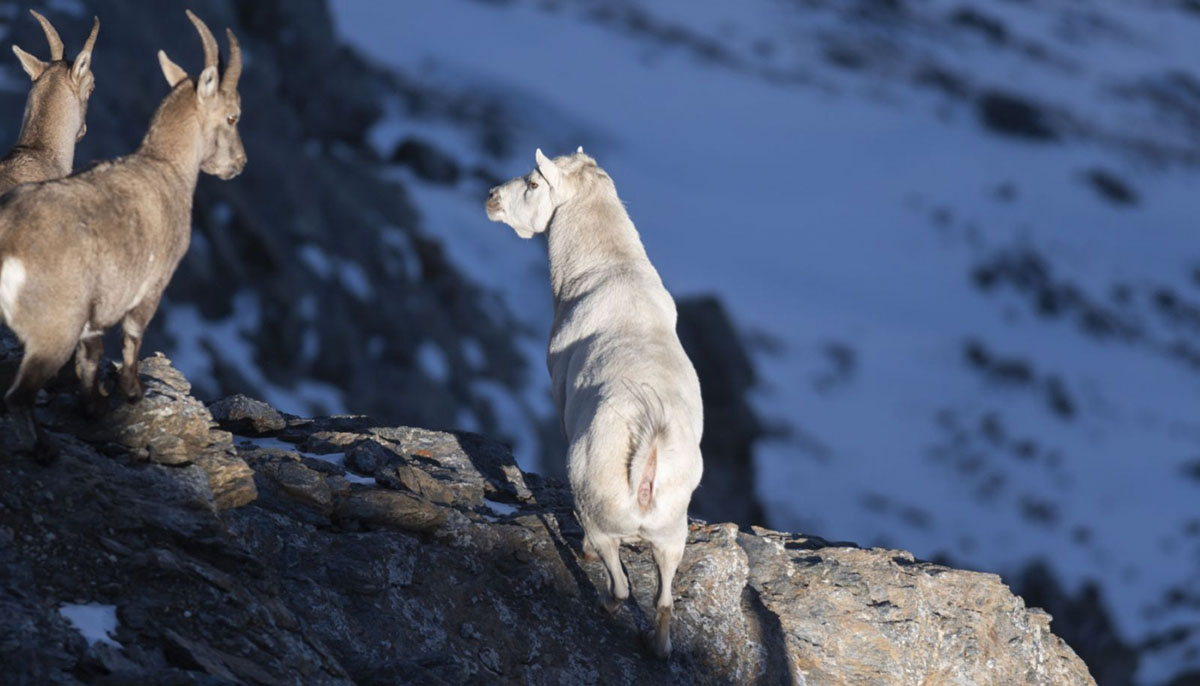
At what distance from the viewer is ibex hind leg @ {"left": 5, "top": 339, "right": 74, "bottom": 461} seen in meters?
6.55

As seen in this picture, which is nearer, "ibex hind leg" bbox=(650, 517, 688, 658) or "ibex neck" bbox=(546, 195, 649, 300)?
"ibex hind leg" bbox=(650, 517, 688, 658)

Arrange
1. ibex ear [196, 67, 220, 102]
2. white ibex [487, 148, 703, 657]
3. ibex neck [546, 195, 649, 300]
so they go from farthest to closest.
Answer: ibex neck [546, 195, 649, 300] → ibex ear [196, 67, 220, 102] → white ibex [487, 148, 703, 657]

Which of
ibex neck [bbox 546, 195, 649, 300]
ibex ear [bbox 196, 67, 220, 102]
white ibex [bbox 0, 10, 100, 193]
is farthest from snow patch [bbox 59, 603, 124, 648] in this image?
white ibex [bbox 0, 10, 100, 193]

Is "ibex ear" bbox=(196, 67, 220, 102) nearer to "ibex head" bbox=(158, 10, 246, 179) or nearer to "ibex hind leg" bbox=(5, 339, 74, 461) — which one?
"ibex head" bbox=(158, 10, 246, 179)

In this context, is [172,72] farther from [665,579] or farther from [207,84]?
[665,579]

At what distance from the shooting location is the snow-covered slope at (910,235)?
32.6 metres

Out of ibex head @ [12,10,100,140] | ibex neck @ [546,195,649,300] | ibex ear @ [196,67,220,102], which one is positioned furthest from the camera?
ibex head @ [12,10,100,140]

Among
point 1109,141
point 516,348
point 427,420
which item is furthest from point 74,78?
point 1109,141

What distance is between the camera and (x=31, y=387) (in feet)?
21.7

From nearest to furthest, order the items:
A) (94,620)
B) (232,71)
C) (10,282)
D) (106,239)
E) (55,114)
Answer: (94,620) → (10,282) → (106,239) → (232,71) → (55,114)

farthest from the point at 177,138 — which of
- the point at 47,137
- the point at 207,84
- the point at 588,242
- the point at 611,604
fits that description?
the point at 611,604

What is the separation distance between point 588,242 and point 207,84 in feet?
9.92

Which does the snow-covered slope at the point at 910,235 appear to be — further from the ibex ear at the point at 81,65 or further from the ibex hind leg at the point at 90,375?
the ibex hind leg at the point at 90,375

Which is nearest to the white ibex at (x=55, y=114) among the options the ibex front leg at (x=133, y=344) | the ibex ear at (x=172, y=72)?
the ibex ear at (x=172, y=72)
